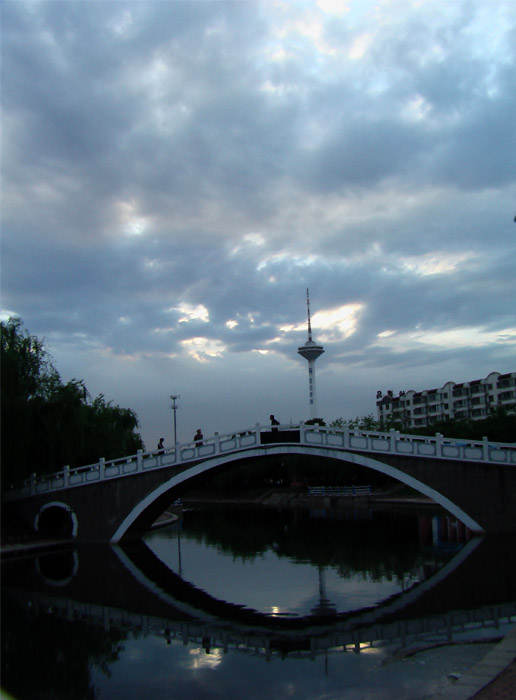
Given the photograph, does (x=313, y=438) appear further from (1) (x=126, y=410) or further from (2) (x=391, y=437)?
(1) (x=126, y=410)

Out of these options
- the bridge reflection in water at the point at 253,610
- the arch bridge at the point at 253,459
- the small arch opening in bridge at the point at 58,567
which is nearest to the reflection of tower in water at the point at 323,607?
the bridge reflection in water at the point at 253,610

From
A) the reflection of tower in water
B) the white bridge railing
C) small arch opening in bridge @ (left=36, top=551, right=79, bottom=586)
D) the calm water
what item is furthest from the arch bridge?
the reflection of tower in water

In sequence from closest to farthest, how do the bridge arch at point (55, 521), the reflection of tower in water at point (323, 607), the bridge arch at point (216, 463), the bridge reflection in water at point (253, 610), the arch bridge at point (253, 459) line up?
the bridge reflection in water at point (253, 610) < the reflection of tower in water at point (323, 607) < the arch bridge at point (253, 459) < the bridge arch at point (216, 463) < the bridge arch at point (55, 521)

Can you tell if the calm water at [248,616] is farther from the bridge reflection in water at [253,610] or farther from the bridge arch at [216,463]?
the bridge arch at [216,463]

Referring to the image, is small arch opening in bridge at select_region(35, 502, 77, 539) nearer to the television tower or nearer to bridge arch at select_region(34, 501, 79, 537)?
bridge arch at select_region(34, 501, 79, 537)

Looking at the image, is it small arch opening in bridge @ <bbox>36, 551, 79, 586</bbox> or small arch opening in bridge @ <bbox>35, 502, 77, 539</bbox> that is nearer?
small arch opening in bridge @ <bbox>36, 551, 79, 586</bbox>

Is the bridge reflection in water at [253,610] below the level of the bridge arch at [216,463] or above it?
below

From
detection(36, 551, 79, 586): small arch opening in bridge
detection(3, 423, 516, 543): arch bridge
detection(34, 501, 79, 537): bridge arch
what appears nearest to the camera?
detection(36, 551, 79, 586): small arch opening in bridge

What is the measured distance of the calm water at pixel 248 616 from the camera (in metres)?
8.62

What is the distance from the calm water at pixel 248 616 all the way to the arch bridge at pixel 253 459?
126 cm

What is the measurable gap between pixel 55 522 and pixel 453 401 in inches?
2521

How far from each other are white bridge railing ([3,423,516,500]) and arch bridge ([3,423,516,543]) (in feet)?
0.11

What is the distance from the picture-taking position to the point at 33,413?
23.3m

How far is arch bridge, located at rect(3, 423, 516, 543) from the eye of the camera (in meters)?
20.6
